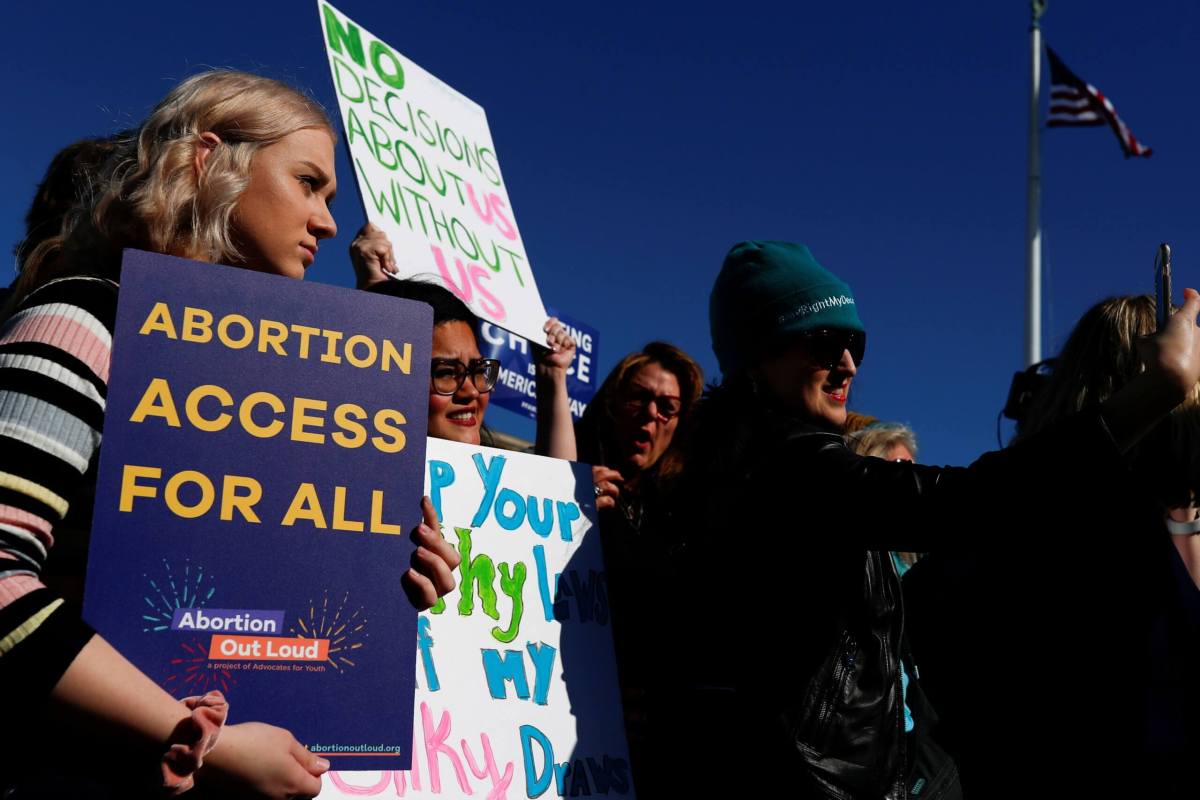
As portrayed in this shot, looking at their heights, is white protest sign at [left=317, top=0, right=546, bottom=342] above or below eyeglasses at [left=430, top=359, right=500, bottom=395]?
above

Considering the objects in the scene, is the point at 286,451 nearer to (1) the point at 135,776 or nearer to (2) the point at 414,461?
(2) the point at 414,461

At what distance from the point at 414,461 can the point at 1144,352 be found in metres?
1.38

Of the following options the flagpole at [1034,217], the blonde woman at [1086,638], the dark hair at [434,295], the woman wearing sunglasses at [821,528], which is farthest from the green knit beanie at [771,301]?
the flagpole at [1034,217]

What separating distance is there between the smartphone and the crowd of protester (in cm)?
7

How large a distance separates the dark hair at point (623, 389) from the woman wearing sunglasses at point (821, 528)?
1575 mm

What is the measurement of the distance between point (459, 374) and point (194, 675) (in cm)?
154

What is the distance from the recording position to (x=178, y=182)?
5.97 ft

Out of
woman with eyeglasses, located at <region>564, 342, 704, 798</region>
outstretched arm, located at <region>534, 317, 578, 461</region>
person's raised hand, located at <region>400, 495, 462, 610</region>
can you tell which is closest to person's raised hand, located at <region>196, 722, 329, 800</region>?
person's raised hand, located at <region>400, 495, 462, 610</region>

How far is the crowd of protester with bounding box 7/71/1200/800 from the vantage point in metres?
1.48

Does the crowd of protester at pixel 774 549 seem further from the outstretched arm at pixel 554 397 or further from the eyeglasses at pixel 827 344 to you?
the outstretched arm at pixel 554 397

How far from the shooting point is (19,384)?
57.3 inches

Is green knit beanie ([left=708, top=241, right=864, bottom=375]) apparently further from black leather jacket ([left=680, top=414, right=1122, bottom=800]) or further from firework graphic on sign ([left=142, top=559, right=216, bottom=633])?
firework graphic on sign ([left=142, top=559, right=216, bottom=633])

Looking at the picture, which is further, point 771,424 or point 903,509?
point 771,424

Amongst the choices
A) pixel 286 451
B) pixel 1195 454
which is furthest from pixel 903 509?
pixel 286 451
